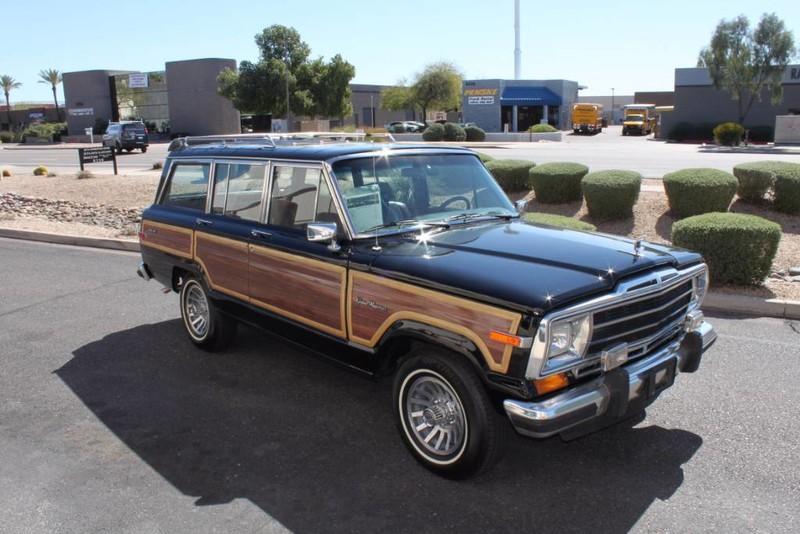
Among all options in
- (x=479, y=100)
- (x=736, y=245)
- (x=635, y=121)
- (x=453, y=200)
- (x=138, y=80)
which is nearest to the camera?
(x=453, y=200)

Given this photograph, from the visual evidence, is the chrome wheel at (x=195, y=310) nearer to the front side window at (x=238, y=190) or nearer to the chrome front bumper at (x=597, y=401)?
the front side window at (x=238, y=190)

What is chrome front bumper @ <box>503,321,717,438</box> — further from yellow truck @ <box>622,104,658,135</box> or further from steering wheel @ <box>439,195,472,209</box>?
yellow truck @ <box>622,104,658,135</box>

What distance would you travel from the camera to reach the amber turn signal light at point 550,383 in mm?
3562

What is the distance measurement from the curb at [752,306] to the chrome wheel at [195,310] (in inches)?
202

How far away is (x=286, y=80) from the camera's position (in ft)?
179

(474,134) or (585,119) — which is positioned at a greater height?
(585,119)

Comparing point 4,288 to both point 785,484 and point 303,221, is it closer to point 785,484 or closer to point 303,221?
point 303,221

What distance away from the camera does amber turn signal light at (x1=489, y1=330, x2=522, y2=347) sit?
11.5ft

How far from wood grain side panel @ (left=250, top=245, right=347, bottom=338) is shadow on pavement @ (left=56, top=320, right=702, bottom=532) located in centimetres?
51

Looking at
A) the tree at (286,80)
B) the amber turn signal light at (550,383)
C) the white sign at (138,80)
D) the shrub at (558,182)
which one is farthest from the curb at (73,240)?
the white sign at (138,80)

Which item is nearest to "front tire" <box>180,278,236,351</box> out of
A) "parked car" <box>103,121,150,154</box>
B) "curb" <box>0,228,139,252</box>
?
"curb" <box>0,228,139,252</box>

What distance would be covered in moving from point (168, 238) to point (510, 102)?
200 ft

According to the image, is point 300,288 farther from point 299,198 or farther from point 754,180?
point 754,180

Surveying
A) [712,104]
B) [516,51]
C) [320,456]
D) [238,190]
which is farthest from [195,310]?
[516,51]
